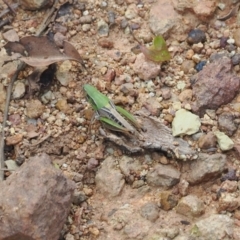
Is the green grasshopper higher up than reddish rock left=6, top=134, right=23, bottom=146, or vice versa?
the green grasshopper

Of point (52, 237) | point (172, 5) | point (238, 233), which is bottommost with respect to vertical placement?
A: point (238, 233)

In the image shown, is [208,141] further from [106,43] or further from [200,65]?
[106,43]

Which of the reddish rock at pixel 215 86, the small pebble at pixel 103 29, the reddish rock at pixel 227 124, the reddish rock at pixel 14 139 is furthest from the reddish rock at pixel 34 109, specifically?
the reddish rock at pixel 227 124

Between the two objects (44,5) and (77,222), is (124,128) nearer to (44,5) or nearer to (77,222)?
(77,222)

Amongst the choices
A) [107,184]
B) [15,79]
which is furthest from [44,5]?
[107,184]

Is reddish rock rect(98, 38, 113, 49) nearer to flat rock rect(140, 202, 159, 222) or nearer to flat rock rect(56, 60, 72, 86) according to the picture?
flat rock rect(56, 60, 72, 86)

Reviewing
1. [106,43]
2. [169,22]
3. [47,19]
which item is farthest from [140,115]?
[47,19]

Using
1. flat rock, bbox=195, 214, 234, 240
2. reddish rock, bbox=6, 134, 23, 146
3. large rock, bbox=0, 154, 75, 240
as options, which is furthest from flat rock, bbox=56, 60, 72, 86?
flat rock, bbox=195, 214, 234, 240
